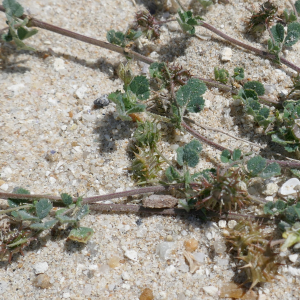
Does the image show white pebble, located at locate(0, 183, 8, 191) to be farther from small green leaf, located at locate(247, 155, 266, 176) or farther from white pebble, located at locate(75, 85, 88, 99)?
small green leaf, located at locate(247, 155, 266, 176)

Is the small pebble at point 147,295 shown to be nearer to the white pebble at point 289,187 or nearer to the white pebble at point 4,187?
the white pebble at point 289,187

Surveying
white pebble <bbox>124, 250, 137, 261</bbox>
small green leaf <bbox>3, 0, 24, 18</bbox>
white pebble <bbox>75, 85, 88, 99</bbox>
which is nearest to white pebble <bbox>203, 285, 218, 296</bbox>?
white pebble <bbox>124, 250, 137, 261</bbox>

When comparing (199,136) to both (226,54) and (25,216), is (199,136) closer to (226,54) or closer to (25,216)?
(226,54)

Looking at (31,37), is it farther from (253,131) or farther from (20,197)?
(253,131)

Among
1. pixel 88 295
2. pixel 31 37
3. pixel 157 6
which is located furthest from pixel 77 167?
pixel 157 6

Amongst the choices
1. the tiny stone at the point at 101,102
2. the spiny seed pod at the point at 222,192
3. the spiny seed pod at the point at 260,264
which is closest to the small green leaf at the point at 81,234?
the spiny seed pod at the point at 222,192
